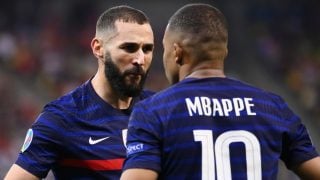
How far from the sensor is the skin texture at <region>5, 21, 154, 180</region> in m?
4.16

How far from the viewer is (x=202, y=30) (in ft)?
10.5

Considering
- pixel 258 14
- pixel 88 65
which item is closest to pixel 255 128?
pixel 88 65

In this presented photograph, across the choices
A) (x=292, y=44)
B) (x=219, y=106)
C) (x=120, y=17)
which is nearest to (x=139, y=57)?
(x=120, y=17)

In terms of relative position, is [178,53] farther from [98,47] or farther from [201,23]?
[98,47]

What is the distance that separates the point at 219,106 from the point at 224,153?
7.2 inches

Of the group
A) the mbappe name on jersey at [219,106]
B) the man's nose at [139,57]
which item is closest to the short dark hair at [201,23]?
the mbappe name on jersey at [219,106]

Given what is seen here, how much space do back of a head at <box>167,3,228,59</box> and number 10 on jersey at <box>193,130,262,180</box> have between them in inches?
13.0

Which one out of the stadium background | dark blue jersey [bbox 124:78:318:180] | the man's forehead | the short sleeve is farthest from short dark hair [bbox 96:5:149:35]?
the stadium background

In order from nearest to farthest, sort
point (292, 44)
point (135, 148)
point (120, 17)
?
1. point (135, 148)
2. point (120, 17)
3. point (292, 44)

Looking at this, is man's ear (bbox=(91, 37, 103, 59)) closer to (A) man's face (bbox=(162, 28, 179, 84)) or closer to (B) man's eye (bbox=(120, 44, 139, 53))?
(B) man's eye (bbox=(120, 44, 139, 53))

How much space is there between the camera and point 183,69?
3.26 metres

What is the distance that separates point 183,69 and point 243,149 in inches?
15.8

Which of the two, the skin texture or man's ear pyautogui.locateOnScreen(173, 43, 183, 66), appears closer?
man's ear pyautogui.locateOnScreen(173, 43, 183, 66)

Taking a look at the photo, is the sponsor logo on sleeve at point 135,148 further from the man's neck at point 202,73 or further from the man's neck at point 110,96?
the man's neck at point 110,96
